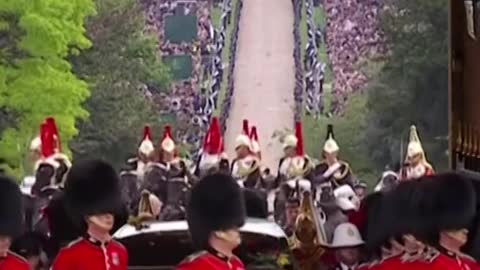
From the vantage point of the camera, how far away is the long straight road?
53.4ft

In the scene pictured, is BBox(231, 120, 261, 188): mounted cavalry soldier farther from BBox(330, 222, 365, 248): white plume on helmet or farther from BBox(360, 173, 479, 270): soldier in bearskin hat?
BBox(360, 173, 479, 270): soldier in bearskin hat

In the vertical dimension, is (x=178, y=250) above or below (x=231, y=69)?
below

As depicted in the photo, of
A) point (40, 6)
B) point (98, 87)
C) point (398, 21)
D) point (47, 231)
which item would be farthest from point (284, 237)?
point (398, 21)

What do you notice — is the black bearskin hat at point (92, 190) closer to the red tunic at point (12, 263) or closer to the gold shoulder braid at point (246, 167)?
the red tunic at point (12, 263)

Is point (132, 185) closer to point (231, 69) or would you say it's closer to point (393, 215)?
point (393, 215)

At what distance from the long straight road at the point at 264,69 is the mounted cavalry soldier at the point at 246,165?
5.49m

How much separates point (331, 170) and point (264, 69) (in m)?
8.52

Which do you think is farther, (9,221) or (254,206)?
(254,206)

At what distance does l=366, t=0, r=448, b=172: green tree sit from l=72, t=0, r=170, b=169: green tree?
238 centimetres

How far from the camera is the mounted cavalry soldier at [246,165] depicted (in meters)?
8.92

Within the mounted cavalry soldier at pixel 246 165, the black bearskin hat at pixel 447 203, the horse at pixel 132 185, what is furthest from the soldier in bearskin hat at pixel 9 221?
the mounted cavalry soldier at pixel 246 165

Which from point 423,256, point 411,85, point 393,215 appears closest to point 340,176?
point 393,215

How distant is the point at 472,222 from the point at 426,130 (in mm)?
10601

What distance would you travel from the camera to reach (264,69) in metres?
17.4
